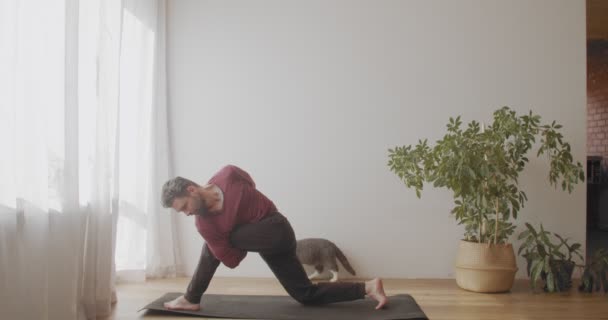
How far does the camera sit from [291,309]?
289cm

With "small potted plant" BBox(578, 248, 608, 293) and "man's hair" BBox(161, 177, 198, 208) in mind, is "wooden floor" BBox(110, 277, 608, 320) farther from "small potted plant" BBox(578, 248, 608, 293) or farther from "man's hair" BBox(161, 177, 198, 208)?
"man's hair" BBox(161, 177, 198, 208)

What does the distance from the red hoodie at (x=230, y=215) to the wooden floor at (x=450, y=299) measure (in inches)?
17.6

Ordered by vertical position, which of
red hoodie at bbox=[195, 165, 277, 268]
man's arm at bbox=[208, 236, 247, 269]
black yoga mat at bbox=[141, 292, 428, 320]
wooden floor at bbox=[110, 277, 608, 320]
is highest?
red hoodie at bbox=[195, 165, 277, 268]

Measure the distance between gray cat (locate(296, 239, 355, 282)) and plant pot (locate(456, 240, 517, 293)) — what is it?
0.81 meters

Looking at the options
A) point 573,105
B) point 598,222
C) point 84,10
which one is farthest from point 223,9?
point 598,222

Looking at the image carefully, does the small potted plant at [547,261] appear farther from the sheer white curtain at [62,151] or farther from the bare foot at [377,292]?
the sheer white curtain at [62,151]

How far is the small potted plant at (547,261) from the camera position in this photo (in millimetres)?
3393

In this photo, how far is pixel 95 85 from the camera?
285 cm

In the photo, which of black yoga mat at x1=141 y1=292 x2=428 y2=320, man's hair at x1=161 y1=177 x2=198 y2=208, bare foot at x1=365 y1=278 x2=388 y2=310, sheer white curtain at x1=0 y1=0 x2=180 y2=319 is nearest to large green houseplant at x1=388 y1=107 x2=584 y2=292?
black yoga mat at x1=141 y1=292 x2=428 y2=320

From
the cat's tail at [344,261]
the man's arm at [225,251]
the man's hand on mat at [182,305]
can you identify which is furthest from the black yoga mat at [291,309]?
the cat's tail at [344,261]

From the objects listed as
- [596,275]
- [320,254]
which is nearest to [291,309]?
[320,254]

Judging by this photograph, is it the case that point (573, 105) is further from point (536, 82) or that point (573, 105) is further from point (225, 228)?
point (225, 228)

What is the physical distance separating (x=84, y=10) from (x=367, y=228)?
242 centimetres

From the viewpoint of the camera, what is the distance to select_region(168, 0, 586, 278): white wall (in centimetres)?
390
